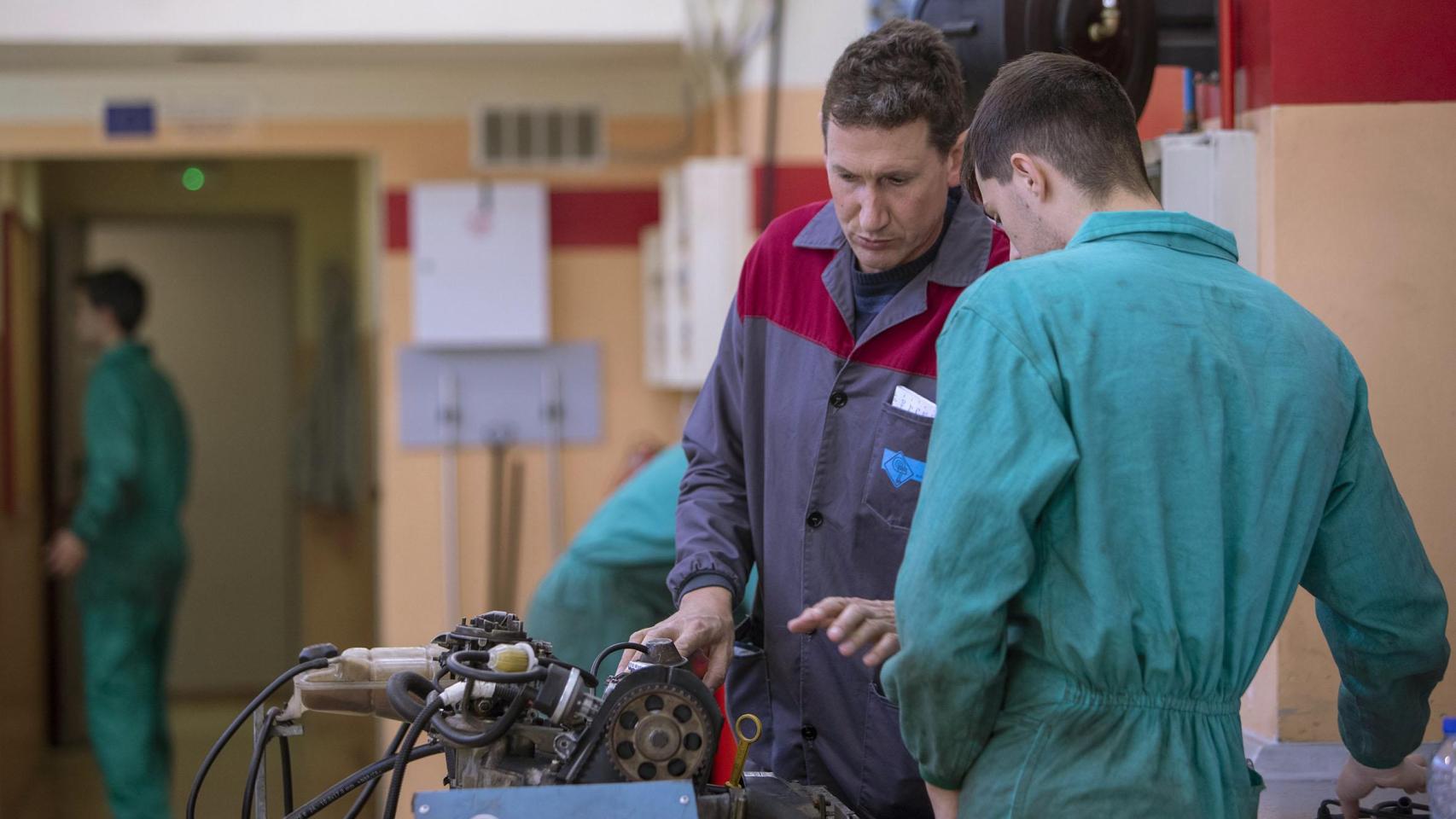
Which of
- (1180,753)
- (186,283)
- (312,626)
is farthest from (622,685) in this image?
(186,283)

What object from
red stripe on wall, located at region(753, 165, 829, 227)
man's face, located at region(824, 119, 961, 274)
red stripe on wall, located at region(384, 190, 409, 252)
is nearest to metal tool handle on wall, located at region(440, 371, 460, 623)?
red stripe on wall, located at region(384, 190, 409, 252)

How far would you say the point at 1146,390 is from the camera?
1.31 meters

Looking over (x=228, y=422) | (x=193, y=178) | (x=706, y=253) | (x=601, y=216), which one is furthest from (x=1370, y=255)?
(x=228, y=422)

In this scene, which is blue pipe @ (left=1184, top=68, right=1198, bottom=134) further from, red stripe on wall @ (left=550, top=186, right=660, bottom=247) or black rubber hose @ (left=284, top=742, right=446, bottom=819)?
red stripe on wall @ (left=550, top=186, right=660, bottom=247)

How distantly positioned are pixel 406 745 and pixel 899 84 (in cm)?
91

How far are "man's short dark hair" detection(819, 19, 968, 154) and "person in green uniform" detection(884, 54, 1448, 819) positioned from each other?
14.7 inches

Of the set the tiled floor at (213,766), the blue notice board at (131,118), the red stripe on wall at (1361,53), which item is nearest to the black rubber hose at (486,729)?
the red stripe on wall at (1361,53)

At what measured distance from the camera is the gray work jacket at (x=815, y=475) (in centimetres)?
177

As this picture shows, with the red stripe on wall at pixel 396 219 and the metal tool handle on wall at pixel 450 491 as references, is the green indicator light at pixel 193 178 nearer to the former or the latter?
the red stripe on wall at pixel 396 219

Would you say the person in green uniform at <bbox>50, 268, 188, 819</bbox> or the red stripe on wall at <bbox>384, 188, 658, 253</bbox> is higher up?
the red stripe on wall at <bbox>384, 188, 658, 253</bbox>

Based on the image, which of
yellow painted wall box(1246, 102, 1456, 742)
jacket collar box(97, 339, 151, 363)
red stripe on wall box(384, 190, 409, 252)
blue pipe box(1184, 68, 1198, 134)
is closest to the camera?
yellow painted wall box(1246, 102, 1456, 742)

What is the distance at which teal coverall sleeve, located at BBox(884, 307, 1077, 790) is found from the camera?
Result: 1.26 m

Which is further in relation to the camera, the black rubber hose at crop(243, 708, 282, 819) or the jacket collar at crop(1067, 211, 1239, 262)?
the black rubber hose at crop(243, 708, 282, 819)

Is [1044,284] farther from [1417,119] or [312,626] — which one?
[312,626]
